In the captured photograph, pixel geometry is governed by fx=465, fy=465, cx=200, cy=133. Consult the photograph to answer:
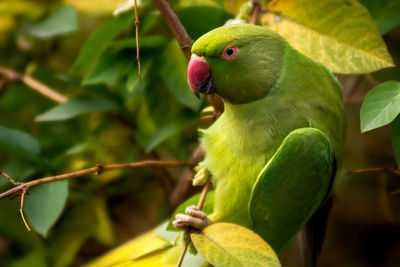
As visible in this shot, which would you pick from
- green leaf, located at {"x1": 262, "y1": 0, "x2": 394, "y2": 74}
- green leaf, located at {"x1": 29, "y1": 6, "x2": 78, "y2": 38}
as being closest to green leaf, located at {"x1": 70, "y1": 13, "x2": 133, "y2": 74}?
green leaf, located at {"x1": 29, "y1": 6, "x2": 78, "y2": 38}

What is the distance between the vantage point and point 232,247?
608 millimetres

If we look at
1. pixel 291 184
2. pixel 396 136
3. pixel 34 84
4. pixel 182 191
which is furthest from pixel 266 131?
pixel 34 84

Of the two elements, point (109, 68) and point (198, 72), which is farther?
point (109, 68)

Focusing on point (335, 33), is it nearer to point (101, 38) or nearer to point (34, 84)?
point (101, 38)

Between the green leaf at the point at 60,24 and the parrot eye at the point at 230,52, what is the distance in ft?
1.65

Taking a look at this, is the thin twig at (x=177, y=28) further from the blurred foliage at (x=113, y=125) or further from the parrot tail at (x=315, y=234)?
the parrot tail at (x=315, y=234)

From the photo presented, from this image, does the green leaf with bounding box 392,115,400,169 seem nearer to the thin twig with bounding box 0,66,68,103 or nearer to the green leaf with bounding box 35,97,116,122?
the green leaf with bounding box 35,97,116,122

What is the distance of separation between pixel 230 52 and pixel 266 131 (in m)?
0.13

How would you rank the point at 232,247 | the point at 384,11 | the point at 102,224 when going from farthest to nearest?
the point at 102,224 → the point at 384,11 → the point at 232,247

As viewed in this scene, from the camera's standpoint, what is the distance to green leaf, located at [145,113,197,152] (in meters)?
0.94

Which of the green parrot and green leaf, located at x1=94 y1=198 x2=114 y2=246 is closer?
the green parrot

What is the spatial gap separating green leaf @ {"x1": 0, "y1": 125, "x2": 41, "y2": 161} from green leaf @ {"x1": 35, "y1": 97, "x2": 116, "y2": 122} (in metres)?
0.07

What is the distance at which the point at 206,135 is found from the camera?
79cm

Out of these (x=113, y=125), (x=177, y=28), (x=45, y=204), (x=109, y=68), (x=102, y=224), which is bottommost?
(x=102, y=224)
